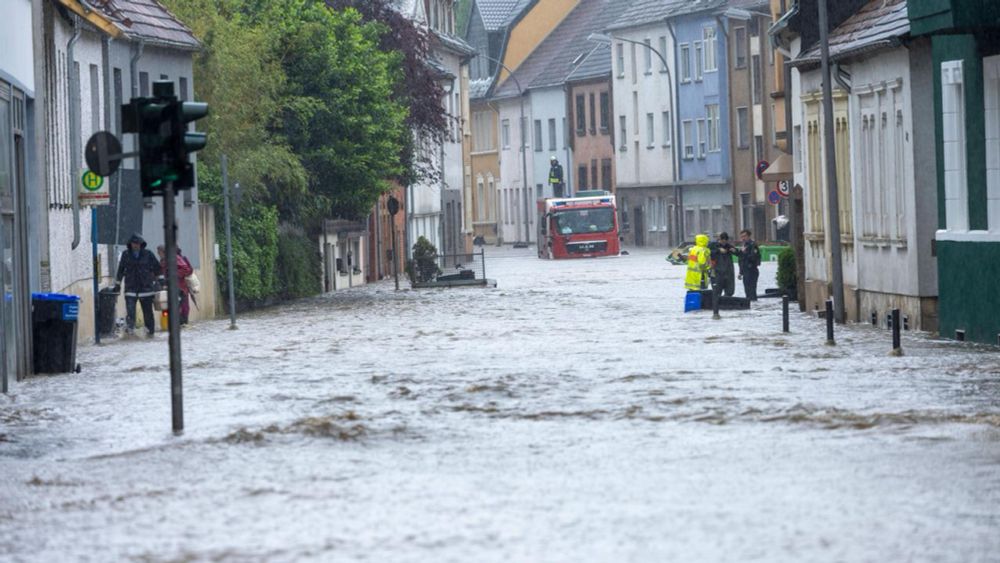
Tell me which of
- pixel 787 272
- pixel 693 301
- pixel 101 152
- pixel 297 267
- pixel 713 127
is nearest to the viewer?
pixel 101 152

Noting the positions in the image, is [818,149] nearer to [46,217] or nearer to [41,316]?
[46,217]

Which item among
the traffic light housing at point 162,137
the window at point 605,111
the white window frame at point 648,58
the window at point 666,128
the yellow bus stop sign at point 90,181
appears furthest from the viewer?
the window at point 605,111

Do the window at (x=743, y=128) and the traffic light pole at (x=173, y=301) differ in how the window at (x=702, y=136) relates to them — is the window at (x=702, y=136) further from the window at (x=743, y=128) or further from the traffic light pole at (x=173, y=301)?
the traffic light pole at (x=173, y=301)

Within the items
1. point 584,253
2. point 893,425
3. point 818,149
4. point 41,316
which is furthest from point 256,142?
point 584,253

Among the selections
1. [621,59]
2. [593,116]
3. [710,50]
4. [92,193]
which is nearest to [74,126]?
[92,193]

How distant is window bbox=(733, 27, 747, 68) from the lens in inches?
3684

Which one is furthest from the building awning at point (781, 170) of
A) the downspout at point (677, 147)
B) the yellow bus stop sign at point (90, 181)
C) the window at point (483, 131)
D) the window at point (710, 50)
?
the window at point (483, 131)

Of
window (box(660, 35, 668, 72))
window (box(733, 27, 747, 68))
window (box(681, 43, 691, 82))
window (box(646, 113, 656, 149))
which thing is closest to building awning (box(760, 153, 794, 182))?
window (box(733, 27, 747, 68))

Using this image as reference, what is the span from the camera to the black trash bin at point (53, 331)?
27.2m

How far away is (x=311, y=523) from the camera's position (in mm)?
12273

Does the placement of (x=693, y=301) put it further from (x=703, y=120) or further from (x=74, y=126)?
(x=703, y=120)

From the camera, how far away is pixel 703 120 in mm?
99125

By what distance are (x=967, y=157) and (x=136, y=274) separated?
14.4m

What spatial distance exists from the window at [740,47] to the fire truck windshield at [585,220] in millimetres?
7772
